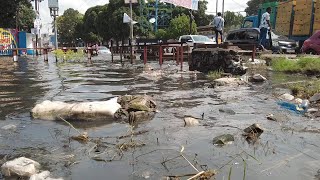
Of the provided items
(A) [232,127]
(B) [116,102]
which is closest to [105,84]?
(B) [116,102]

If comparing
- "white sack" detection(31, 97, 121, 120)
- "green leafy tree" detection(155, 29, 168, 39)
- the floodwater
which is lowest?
the floodwater

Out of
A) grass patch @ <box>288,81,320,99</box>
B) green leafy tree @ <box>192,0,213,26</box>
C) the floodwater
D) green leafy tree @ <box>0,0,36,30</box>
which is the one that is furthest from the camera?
green leafy tree @ <box>192,0,213,26</box>

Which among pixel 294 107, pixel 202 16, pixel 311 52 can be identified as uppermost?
pixel 202 16

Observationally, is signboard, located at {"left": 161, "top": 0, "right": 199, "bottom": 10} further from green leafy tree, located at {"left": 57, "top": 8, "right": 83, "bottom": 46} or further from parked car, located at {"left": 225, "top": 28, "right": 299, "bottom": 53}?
green leafy tree, located at {"left": 57, "top": 8, "right": 83, "bottom": 46}

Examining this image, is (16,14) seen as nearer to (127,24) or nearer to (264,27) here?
(127,24)

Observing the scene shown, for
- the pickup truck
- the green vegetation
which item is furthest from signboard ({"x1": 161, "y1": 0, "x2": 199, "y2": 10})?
the green vegetation

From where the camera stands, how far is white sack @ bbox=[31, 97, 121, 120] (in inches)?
225

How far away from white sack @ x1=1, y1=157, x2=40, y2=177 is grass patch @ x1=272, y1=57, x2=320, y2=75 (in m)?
9.46

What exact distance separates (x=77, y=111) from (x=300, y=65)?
27.3 ft

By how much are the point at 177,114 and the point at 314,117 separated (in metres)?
2.11

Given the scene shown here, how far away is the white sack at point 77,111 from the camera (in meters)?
5.71

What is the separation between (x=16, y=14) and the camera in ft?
113

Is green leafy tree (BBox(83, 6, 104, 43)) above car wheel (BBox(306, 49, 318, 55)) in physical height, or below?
above

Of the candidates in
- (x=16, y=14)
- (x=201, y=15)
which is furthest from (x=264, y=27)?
(x=201, y=15)
